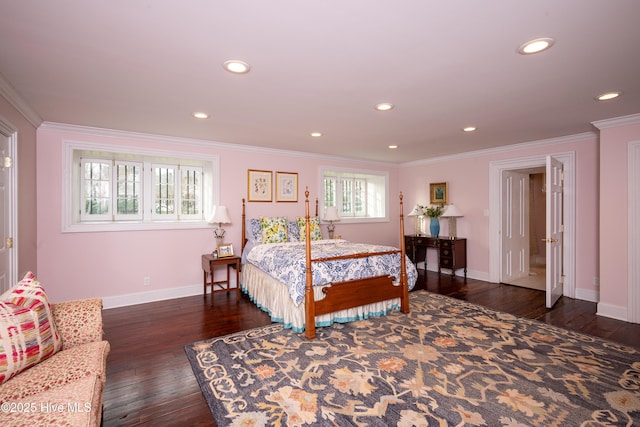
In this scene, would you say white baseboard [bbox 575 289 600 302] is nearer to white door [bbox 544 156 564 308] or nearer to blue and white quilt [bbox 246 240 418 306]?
white door [bbox 544 156 564 308]

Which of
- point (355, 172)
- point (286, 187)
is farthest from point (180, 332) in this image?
point (355, 172)

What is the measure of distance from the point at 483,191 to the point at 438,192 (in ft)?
2.85

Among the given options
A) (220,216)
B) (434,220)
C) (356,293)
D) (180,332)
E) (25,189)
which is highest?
(25,189)

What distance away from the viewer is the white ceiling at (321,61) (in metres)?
1.61

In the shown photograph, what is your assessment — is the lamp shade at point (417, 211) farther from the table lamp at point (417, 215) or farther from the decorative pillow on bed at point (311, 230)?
the decorative pillow on bed at point (311, 230)

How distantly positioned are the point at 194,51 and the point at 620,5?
2401mm

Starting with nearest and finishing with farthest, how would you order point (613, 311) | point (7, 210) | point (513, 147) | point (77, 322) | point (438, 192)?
point (77, 322) < point (7, 210) < point (613, 311) < point (513, 147) < point (438, 192)

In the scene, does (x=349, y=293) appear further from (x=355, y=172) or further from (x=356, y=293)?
(x=355, y=172)

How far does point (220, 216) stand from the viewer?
443 centimetres

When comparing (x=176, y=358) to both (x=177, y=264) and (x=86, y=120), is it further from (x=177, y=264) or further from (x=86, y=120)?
(x=86, y=120)

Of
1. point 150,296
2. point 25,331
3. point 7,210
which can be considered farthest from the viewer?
point 150,296

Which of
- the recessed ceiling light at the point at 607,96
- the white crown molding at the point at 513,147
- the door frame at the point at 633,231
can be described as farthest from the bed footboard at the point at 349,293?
the white crown molding at the point at 513,147

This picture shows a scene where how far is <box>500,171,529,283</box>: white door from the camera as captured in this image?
528 cm

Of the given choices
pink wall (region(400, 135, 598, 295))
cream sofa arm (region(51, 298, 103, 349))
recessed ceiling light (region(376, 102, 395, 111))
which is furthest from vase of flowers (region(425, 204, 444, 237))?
cream sofa arm (region(51, 298, 103, 349))
